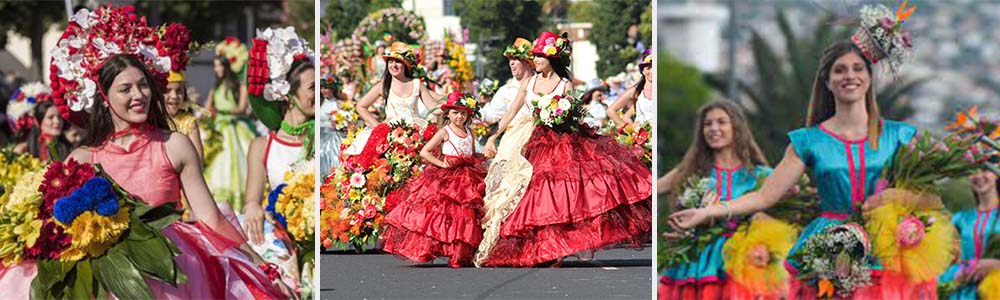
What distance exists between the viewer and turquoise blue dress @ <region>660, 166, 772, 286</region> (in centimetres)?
671

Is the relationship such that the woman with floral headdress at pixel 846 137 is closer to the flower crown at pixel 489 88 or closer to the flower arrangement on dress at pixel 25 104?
the flower crown at pixel 489 88

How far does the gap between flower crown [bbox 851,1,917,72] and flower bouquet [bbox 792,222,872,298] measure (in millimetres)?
644

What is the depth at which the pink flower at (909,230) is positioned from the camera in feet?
22.0

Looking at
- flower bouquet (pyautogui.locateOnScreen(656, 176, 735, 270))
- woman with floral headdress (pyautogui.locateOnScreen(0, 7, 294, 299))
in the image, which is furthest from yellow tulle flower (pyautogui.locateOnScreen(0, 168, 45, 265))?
flower bouquet (pyautogui.locateOnScreen(656, 176, 735, 270))

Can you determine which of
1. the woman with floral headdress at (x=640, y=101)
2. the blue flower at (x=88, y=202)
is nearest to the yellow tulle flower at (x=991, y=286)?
the woman with floral headdress at (x=640, y=101)

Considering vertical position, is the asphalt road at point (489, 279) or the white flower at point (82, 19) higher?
the white flower at point (82, 19)

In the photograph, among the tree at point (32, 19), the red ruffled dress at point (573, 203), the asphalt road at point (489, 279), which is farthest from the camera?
the tree at point (32, 19)

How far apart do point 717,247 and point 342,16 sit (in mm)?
4366

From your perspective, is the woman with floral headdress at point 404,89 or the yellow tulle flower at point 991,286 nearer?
the yellow tulle flower at point 991,286

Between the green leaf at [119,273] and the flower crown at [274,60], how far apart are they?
1.20 m

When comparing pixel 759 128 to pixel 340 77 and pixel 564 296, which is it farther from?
pixel 340 77

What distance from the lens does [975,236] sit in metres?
6.72

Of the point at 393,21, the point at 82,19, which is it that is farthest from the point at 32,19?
the point at 82,19

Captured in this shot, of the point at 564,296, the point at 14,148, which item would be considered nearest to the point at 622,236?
the point at 564,296
